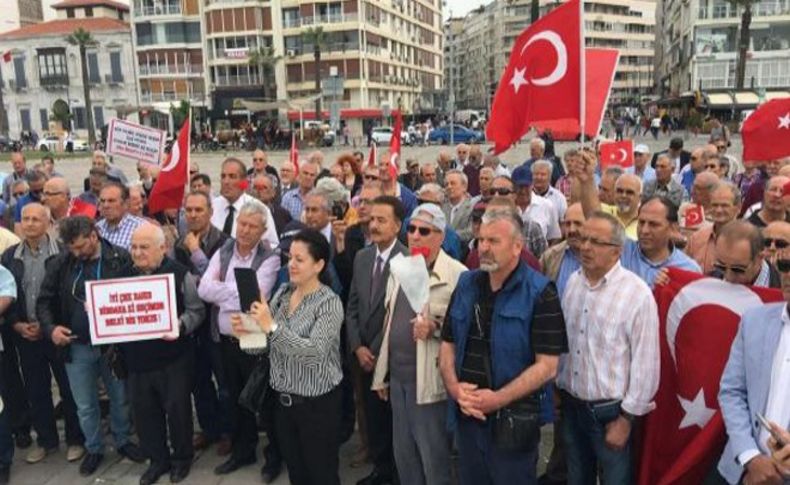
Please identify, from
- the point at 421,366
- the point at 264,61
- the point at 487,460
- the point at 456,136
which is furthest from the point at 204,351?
the point at 264,61

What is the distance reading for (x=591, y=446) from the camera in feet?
12.0

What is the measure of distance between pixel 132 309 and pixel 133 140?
481cm

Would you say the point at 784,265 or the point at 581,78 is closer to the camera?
the point at 784,265

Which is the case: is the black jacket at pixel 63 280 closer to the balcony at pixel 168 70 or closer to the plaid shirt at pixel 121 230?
the plaid shirt at pixel 121 230

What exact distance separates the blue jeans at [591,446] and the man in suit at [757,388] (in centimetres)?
58

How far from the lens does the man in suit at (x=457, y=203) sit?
6562 mm

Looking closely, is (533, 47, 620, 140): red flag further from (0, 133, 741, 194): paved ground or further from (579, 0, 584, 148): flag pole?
(0, 133, 741, 194): paved ground

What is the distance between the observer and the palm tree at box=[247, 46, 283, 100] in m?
60.6

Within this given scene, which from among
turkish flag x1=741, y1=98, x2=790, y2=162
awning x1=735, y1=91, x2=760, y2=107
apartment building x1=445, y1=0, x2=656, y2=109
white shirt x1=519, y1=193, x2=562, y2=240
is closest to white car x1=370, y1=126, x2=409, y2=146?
awning x1=735, y1=91, x2=760, y2=107

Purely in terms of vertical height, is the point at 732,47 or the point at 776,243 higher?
the point at 732,47

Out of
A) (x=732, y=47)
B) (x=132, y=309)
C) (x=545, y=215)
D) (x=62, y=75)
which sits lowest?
(x=132, y=309)

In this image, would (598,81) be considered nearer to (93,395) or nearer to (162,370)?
(162,370)

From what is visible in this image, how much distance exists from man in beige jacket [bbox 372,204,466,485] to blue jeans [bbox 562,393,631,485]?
0.73 meters

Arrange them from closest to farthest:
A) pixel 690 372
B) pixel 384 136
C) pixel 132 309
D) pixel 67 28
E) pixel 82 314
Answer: pixel 690 372
pixel 132 309
pixel 82 314
pixel 384 136
pixel 67 28
